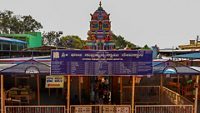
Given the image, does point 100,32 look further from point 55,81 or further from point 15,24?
point 15,24

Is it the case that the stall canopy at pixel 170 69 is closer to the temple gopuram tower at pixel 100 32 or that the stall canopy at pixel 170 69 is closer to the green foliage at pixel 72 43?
the temple gopuram tower at pixel 100 32

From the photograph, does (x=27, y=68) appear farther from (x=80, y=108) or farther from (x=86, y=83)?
(x=86, y=83)

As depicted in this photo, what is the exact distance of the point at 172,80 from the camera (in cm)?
1989

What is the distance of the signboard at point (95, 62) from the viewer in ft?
38.2

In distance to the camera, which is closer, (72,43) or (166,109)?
(166,109)

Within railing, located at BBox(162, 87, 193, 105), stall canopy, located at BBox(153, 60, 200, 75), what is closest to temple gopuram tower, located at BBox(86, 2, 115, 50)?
railing, located at BBox(162, 87, 193, 105)

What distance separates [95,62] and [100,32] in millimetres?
6935

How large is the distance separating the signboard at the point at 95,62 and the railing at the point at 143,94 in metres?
4.85

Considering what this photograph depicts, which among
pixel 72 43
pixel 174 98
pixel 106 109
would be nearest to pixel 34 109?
pixel 106 109

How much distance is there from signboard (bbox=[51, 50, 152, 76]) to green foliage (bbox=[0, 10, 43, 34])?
233 feet

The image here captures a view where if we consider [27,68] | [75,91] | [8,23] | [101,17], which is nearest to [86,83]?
[75,91]

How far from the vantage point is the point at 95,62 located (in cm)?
1170

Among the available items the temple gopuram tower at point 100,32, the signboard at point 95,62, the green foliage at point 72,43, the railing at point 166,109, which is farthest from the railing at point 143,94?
the green foliage at point 72,43

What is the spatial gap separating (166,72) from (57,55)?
5.02 m
